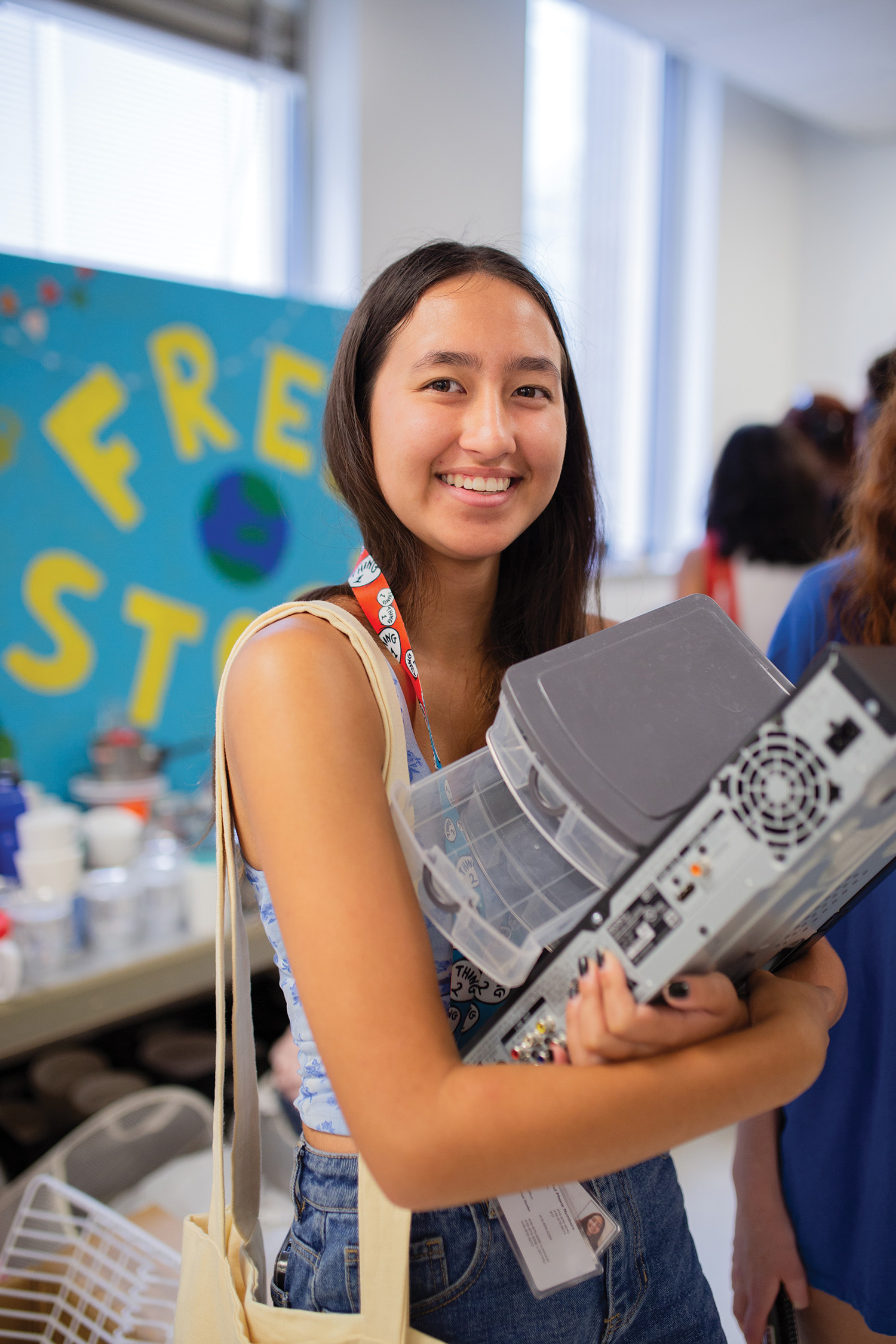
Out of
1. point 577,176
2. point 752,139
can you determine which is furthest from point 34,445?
point 752,139

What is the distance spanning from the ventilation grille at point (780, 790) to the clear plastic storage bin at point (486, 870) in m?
0.14

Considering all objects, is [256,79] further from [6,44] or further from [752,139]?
[752,139]

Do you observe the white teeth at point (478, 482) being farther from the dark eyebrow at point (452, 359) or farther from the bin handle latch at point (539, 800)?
the bin handle latch at point (539, 800)

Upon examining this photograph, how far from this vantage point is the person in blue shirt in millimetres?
966

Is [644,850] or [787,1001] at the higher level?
[644,850]

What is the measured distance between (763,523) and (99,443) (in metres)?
1.65

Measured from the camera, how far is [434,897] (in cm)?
65

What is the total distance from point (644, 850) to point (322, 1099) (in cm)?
38

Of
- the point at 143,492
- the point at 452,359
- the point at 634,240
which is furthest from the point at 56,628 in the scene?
the point at 634,240

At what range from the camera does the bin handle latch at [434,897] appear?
2.10ft

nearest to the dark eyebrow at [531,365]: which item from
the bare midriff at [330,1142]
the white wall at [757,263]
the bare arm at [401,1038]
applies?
the bare arm at [401,1038]

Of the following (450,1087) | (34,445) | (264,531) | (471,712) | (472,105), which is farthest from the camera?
(472,105)

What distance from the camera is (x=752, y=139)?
4590mm

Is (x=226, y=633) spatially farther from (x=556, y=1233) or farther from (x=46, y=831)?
(x=556, y=1233)
